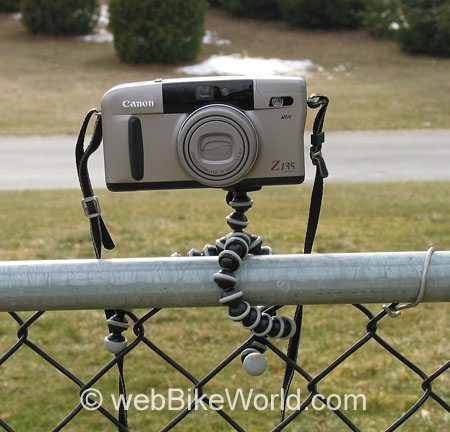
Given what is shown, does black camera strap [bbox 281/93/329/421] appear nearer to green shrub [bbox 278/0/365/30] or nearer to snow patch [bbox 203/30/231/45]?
snow patch [bbox 203/30/231/45]

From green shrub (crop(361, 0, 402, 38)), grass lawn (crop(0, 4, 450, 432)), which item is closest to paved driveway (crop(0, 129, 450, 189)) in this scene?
grass lawn (crop(0, 4, 450, 432))

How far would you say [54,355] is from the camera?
3764mm

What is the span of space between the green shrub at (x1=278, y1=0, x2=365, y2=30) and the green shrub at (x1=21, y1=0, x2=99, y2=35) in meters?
5.44

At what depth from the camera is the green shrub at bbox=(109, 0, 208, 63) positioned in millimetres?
21484

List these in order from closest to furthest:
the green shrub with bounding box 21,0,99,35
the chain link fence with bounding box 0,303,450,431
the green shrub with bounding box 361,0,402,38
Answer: the chain link fence with bounding box 0,303,450,431
the green shrub with bounding box 361,0,402,38
the green shrub with bounding box 21,0,99,35

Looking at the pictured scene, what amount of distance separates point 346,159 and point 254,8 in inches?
593

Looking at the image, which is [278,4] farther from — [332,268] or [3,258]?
[332,268]

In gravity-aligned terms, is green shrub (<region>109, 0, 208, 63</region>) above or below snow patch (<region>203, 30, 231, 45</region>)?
above

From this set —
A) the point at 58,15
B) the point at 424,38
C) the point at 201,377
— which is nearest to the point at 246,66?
the point at 424,38

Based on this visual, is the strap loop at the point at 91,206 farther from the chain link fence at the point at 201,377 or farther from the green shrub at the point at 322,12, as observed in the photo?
the green shrub at the point at 322,12

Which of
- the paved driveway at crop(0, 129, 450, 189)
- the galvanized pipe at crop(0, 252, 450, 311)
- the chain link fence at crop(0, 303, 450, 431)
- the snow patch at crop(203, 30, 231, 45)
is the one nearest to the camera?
the galvanized pipe at crop(0, 252, 450, 311)

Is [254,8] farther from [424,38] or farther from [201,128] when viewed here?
[201,128]

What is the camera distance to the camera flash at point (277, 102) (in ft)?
4.03

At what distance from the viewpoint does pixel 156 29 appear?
2191 cm
